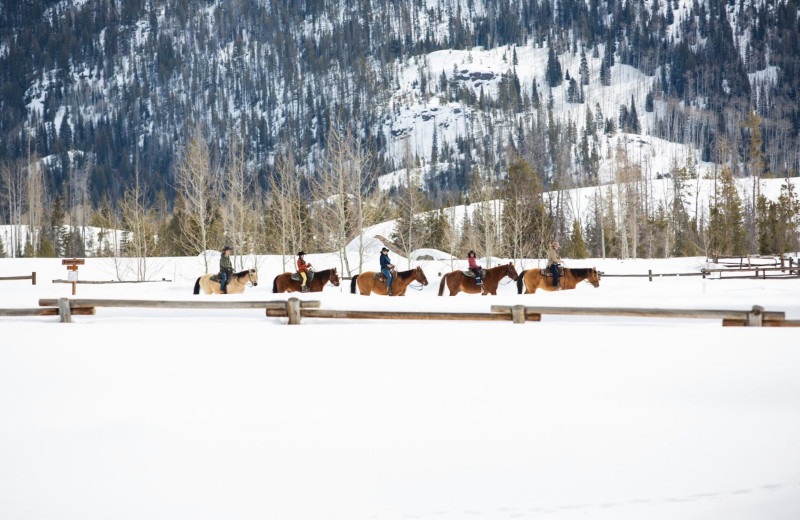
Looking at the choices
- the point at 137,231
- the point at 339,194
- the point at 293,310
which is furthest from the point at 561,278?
the point at 137,231

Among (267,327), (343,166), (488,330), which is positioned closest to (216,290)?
(267,327)

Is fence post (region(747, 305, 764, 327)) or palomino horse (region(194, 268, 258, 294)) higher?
palomino horse (region(194, 268, 258, 294))

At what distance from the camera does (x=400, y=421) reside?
7.92m

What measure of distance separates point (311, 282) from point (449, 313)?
911 cm

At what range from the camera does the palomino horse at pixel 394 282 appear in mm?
20016

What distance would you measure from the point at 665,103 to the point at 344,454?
180 metres

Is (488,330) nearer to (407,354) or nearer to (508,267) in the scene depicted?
(407,354)

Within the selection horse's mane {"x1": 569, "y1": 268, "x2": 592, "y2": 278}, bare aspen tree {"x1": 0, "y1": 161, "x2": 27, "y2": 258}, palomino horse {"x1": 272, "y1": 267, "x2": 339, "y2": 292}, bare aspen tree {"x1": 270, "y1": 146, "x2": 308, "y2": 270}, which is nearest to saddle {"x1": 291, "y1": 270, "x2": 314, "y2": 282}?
palomino horse {"x1": 272, "y1": 267, "x2": 339, "y2": 292}

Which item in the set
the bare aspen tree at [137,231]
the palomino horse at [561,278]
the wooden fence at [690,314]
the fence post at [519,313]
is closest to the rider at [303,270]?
the palomino horse at [561,278]

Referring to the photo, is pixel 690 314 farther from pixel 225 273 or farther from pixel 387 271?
pixel 225 273

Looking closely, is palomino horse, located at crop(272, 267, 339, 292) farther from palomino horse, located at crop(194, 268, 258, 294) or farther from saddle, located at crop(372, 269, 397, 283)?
saddle, located at crop(372, 269, 397, 283)

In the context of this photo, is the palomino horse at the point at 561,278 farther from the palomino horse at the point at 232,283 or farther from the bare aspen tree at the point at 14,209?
the bare aspen tree at the point at 14,209

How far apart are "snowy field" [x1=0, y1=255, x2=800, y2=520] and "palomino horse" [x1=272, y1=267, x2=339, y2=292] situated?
25.3 ft

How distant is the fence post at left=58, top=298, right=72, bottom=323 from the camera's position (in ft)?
44.8
